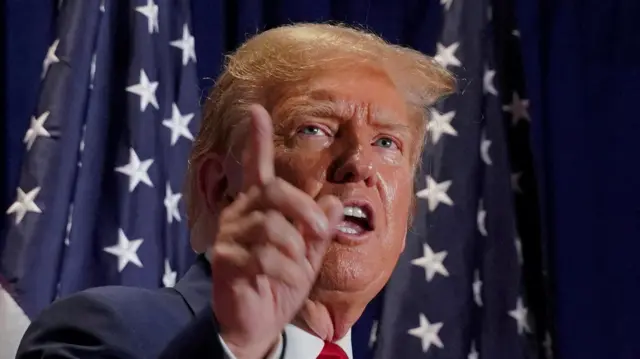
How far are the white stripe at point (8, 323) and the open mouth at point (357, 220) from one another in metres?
0.97

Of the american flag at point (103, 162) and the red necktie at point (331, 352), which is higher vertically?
the american flag at point (103, 162)

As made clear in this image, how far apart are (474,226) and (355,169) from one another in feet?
3.30

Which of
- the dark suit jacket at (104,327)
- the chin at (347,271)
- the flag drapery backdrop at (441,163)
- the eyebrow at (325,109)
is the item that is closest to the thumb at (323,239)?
the dark suit jacket at (104,327)

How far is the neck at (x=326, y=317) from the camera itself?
122 centimetres

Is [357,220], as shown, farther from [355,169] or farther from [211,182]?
[211,182]

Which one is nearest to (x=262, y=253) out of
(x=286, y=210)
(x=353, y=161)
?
(x=286, y=210)

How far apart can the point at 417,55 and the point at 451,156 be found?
730mm

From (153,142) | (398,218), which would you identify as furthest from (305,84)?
(153,142)

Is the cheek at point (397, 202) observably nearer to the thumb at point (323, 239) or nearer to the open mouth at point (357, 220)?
the open mouth at point (357, 220)

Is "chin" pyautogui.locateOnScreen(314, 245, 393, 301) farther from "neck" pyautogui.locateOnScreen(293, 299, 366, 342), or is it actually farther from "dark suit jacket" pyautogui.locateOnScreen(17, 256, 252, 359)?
"dark suit jacket" pyautogui.locateOnScreen(17, 256, 252, 359)

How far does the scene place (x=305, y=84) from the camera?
1291 millimetres

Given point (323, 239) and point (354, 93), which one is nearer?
point (323, 239)

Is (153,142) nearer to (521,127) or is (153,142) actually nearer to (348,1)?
(348,1)

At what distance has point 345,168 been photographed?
121 cm
